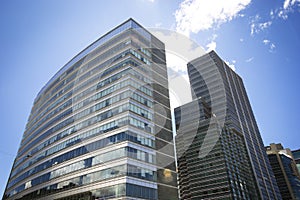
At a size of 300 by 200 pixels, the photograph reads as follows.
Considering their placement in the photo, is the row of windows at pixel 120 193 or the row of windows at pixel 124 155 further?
the row of windows at pixel 124 155

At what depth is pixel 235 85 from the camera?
167 meters

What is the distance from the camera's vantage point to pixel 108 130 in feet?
150

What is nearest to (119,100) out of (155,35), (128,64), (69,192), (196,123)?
(128,64)

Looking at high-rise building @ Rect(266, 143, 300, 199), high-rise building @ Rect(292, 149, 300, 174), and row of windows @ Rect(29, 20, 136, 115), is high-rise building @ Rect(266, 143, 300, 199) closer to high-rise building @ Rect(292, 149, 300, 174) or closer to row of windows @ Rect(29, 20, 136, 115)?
high-rise building @ Rect(292, 149, 300, 174)

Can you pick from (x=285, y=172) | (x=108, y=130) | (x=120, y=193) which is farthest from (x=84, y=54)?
(x=285, y=172)

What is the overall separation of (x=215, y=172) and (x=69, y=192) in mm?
78322

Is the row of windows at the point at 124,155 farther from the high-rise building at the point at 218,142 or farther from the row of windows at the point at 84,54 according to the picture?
the high-rise building at the point at 218,142

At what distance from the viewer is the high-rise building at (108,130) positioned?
41250 mm

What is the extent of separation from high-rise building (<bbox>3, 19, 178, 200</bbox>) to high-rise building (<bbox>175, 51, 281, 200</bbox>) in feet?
217

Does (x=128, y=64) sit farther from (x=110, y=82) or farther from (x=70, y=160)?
(x=70, y=160)

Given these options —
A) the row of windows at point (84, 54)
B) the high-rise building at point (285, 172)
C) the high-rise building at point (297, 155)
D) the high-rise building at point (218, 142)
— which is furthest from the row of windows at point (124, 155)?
the high-rise building at point (297, 155)

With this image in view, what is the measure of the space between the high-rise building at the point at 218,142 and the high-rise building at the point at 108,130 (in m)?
66.0

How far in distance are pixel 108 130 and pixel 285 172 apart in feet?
550

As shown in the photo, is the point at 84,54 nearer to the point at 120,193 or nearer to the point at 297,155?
the point at 120,193
